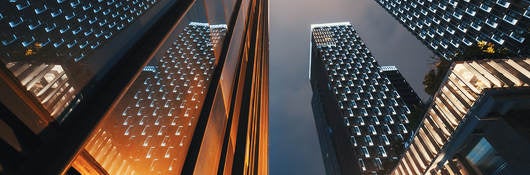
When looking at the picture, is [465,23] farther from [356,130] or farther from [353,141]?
[353,141]

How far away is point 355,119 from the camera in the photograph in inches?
1850

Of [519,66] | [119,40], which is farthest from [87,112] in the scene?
[519,66]

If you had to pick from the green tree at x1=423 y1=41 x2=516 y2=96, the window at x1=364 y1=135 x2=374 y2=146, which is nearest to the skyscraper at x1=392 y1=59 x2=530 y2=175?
the green tree at x1=423 y1=41 x2=516 y2=96

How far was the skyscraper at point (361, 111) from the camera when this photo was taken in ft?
A: 131

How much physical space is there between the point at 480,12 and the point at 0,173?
56305 mm

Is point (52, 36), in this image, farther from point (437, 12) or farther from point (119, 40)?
point (437, 12)

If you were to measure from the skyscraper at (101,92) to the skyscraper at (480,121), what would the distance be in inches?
508

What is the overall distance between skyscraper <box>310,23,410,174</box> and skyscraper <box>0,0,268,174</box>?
33.1 m

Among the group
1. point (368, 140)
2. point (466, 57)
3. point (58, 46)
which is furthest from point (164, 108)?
point (368, 140)

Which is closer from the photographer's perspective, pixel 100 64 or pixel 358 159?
pixel 100 64

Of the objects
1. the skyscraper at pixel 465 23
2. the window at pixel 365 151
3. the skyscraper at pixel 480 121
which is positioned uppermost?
the skyscraper at pixel 465 23

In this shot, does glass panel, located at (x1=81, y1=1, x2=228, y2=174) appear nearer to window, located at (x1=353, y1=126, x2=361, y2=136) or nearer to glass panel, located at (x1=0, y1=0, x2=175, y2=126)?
glass panel, located at (x1=0, y1=0, x2=175, y2=126)

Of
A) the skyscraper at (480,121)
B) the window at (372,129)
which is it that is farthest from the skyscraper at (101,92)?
the window at (372,129)

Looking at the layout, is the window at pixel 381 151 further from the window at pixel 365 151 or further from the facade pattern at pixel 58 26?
the facade pattern at pixel 58 26
